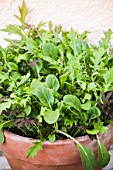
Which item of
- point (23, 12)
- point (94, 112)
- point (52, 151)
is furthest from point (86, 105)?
point (23, 12)

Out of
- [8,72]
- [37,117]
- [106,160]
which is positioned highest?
[8,72]

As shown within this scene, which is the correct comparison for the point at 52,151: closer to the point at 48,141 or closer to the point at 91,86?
the point at 48,141

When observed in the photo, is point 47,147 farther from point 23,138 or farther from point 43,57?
point 43,57

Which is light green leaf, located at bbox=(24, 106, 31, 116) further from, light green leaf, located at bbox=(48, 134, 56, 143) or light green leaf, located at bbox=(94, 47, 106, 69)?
light green leaf, located at bbox=(94, 47, 106, 69)

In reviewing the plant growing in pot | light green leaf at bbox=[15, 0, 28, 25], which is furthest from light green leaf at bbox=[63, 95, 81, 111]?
light green leaf at bbox=[15, 0, 28, 25]

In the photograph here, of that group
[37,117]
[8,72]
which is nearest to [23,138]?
[37,117]
